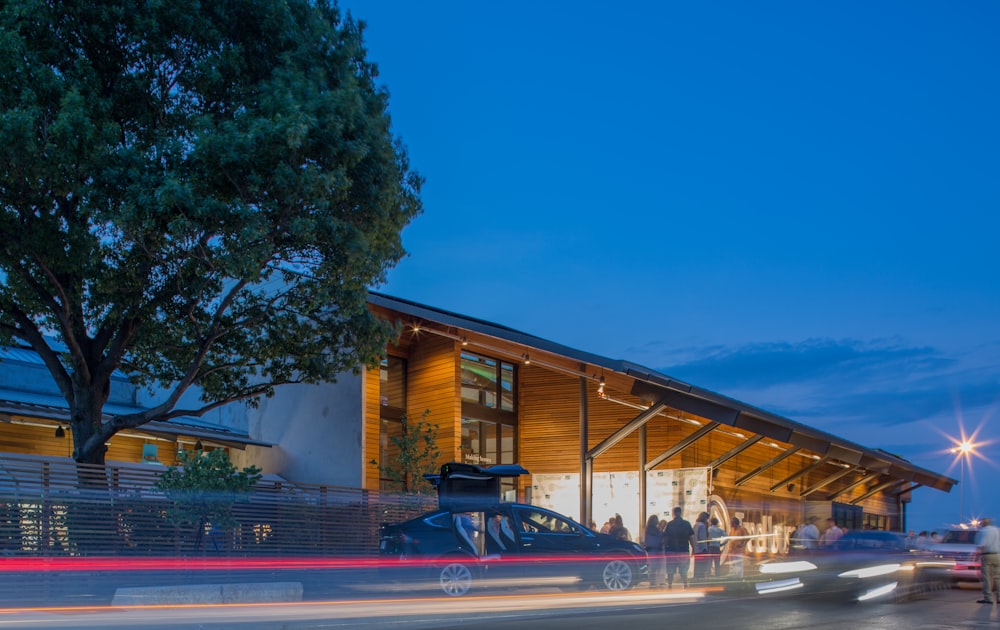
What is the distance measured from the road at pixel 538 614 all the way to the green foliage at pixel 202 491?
326 centimetres

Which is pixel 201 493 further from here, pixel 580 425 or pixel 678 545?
pixel 580 425

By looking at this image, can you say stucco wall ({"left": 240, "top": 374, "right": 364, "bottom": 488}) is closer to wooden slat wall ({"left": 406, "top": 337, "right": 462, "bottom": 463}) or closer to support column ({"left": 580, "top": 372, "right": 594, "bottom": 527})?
wooden slat wall ({"left": 406, "top": 337, "right": 462, "bottom": 463})

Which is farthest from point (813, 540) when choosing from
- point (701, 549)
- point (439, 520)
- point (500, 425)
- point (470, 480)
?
point (439, 520)

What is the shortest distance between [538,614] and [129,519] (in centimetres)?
650

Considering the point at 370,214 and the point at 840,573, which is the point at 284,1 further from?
the point at 840,573

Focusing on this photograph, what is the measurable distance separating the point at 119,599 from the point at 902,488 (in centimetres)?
4626

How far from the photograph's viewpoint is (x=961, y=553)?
18.0 metres

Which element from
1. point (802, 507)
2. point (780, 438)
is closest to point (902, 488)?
point (802, 507)

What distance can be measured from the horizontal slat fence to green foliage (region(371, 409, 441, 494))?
4.56 metres

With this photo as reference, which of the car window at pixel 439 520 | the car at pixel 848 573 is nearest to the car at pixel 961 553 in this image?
the car at pixel 848 573

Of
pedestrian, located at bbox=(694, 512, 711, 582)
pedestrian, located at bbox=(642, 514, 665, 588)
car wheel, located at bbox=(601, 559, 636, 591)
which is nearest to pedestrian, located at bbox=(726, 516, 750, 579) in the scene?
pedestrian, located at bbox=(694, 512, 711, 582)

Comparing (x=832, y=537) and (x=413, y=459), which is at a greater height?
(x=413, y=459)

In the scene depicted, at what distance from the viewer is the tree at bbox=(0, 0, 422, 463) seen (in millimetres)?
14062

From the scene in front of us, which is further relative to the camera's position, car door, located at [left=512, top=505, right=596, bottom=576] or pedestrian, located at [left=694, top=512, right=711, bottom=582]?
pedestrian, located at [left=694, top=512, right=711, bottom=582]
